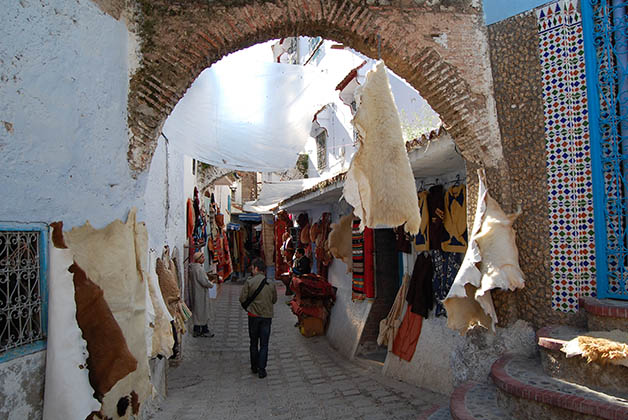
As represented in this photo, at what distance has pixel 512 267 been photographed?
386cm

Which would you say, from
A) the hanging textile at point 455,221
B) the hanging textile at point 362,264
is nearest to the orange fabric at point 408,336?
A: the hanging textile at point 362,264

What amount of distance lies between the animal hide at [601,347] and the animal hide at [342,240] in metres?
5.13

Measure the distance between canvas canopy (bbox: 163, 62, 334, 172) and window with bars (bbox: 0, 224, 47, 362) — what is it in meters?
3.60

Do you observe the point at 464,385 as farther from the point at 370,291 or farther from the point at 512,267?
the point at 370,291

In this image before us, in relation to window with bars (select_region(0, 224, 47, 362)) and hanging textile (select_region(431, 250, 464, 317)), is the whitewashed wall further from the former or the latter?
hanging textile (select_region(431, 250, 464, 317))

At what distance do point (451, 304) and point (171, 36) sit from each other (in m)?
3.51

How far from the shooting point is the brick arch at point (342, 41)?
12.1ft

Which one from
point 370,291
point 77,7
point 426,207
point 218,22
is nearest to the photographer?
point 77,7

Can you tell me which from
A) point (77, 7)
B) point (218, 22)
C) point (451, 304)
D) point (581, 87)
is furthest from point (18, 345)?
point (581, 87)

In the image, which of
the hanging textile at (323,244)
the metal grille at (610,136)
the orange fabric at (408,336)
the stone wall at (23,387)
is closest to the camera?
the stone wall at (23,387)

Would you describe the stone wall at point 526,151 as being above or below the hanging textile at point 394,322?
above

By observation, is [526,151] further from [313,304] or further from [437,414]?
[313,304]

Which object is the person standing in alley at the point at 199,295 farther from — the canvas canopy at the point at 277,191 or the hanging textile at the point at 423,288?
the hanging textile at the point at 423,288

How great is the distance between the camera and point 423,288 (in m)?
5.77
